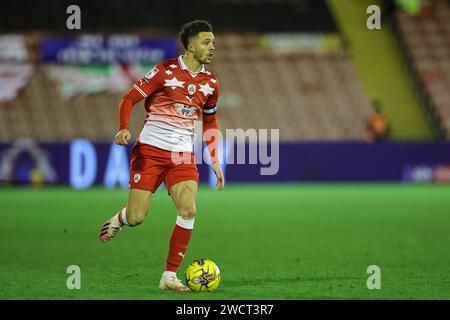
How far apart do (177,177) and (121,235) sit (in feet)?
15.4

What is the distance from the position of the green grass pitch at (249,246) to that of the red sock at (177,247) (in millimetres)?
283

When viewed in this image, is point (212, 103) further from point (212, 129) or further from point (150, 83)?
point (150, 83)

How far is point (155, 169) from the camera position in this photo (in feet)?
24.3

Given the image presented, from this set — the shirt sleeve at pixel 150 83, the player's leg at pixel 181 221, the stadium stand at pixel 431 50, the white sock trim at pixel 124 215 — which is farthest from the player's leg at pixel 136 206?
the stadium stand at pixel 431 50

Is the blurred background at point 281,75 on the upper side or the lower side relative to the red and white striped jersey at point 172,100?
upper

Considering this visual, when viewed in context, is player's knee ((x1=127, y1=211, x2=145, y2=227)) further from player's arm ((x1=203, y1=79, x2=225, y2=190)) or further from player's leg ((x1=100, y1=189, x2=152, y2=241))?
player's arm ((x1=203, y1=79, x2=225, y2=190))

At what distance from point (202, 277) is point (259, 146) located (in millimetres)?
15723

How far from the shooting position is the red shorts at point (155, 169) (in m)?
7.34

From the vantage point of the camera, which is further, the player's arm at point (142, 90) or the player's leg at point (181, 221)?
the player's arm at point (142, 90)

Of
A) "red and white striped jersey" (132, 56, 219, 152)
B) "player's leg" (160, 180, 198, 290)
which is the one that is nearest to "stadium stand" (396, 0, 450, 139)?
"red and white striped jersey" (132, 56, 219, 152)

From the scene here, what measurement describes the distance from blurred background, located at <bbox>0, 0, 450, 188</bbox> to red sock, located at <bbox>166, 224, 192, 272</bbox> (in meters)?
15.1

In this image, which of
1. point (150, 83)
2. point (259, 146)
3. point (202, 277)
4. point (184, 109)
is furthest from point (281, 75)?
point (202, 277)

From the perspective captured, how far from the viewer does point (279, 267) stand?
8.56 metres

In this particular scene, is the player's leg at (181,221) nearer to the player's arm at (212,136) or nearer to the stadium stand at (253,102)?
the player's arm at (212,136)
